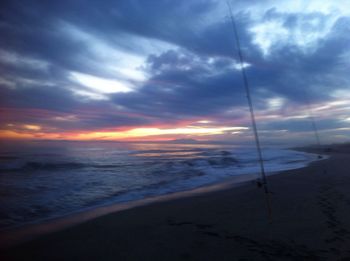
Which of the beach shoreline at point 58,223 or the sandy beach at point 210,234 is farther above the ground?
the beach shoreline at point 58,223

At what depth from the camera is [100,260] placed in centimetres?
419

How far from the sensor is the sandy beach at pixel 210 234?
4.27m

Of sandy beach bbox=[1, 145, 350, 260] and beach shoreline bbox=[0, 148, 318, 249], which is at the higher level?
beach shoreline bbox=[0, 148, 318, 249]

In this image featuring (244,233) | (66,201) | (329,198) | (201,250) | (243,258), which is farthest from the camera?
(66,201)

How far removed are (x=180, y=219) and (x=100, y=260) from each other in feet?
7.99

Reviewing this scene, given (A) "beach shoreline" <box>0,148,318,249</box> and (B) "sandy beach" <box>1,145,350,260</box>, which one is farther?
(A) "beach shoreline" <box>0,148,318,249</box>

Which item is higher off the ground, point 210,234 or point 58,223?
point 58,223

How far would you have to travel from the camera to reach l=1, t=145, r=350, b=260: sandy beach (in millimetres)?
4273

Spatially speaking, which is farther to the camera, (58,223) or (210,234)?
(58,223)

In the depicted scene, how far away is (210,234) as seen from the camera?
16.7ft

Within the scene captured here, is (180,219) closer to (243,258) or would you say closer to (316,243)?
Result: (243,258)

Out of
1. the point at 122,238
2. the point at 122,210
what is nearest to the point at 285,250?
the point at 122,238

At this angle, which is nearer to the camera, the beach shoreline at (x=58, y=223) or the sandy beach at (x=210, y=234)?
the sandy beach at (x=210, y=234)

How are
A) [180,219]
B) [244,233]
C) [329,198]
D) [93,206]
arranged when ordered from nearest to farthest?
1. [244,233]
2. [180,219]
3. [329,198]
4. [93,206]
